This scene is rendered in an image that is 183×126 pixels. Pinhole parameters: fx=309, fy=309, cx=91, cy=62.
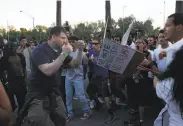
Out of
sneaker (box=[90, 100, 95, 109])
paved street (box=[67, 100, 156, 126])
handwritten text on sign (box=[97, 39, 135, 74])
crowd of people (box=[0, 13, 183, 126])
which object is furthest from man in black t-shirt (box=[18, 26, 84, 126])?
sneaker (box=[90, 100, 95, 109])

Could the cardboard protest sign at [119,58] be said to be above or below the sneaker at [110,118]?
above

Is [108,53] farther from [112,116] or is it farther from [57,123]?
[112,116]

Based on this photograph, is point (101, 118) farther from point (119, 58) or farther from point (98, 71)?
point (119, 58)

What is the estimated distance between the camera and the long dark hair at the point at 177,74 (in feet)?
7.32

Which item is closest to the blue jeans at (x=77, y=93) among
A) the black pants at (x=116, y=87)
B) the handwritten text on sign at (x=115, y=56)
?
the black pants at (x=116, y=87)

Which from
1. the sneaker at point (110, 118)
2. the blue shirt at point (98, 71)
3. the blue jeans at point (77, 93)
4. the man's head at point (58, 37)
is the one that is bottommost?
the sneaker at point (110, 118)

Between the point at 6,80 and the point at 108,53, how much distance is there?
10.2 ft

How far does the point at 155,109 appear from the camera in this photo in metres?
6.87

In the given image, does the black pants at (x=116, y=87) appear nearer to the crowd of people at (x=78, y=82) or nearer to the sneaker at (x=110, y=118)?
the crowd of people at (x=78, y=82)

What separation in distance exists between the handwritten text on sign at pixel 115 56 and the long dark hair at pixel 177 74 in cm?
155

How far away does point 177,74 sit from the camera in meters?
2.26

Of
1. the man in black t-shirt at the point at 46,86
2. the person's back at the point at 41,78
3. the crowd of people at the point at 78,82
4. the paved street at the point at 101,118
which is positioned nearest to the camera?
the crowd of people at the point at 78,82

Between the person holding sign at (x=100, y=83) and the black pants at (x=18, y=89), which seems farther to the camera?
the person holding sign at (x=100, y=83)

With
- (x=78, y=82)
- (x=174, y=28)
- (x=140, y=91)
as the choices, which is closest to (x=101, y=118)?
(x=78, y=82)
